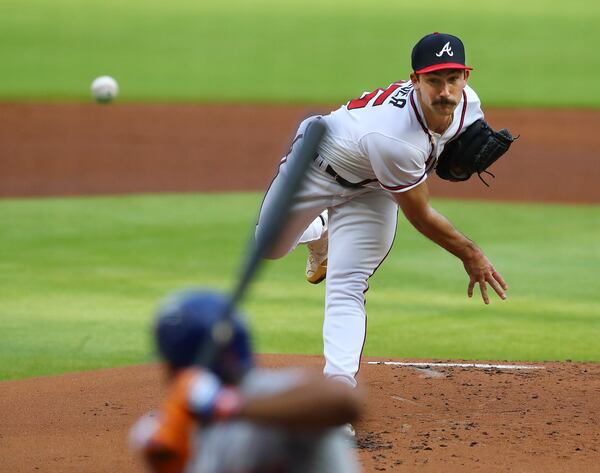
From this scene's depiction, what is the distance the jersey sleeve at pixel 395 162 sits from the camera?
5.18 metres

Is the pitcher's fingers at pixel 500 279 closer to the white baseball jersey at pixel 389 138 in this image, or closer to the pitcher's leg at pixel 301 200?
the white baseball jersey at pixel 389 138

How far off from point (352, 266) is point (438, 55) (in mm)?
1098

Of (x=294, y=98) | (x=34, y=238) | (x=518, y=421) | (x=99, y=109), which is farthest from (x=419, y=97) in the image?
(x=294, y=98)

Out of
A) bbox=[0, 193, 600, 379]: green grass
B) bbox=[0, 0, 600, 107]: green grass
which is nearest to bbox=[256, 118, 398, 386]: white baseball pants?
bbox=[0, 193, 600, 379]: green grass

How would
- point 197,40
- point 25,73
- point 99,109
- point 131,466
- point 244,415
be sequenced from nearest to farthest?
point 244,415, point 131,466, point 99,109, point 25,73, point 197,40

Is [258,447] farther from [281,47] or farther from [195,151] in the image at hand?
[281,47]

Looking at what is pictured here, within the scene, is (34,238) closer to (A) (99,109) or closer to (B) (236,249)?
(B) (236,249)

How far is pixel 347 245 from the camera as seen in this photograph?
553 centimetres

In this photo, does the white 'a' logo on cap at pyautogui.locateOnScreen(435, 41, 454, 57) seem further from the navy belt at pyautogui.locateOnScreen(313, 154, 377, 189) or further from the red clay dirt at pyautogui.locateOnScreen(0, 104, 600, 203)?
the red clay dirt at pyautogui.locateOnScreen(0, 104, 600, 203)

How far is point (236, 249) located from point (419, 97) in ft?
20.7

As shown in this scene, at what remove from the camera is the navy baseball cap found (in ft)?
17.0

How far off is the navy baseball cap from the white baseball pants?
2.38ft

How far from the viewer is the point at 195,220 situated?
13.1 metres

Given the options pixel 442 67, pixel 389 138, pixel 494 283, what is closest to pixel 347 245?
Answer: pixel 389 138
